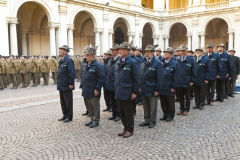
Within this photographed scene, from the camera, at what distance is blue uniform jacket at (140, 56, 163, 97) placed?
5559 millimetres

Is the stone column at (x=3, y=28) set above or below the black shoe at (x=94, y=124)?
above

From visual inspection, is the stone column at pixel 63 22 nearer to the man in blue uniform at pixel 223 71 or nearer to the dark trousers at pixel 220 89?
the man in blue uniform at pixel 223 71

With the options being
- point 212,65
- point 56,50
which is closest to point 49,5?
point 56,50

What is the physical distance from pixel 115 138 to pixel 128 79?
1304mm

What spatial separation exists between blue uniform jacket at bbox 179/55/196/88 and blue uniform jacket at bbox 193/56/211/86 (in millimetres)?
689

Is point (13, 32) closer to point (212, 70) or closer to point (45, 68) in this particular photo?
point (45, 68)

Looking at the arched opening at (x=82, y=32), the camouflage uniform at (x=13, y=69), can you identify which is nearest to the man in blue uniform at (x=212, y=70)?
the camouflage uniform at (x=13, y=69)

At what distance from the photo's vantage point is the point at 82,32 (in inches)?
1088

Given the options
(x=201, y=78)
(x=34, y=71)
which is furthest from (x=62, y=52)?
(x=34, y=71)

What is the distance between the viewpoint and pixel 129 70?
16.0ft

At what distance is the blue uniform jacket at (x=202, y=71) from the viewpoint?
7824 mm

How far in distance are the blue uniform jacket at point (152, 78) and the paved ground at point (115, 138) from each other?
94cm

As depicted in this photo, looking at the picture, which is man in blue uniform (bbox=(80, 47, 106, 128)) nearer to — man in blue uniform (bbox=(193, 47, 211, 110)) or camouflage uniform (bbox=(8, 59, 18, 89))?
man in blue uniform (bbox=(193, 47, 211, 110))

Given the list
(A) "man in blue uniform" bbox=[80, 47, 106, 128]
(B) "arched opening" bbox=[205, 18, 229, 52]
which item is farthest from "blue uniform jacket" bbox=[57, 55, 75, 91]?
(B) "arched opening" bbox=[205, 18, 229, 52]
